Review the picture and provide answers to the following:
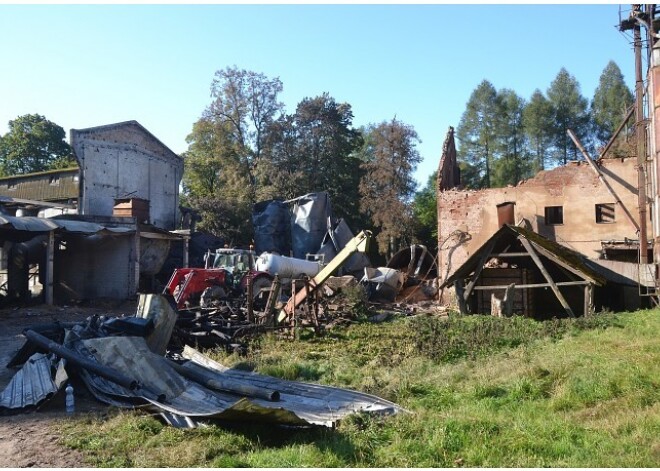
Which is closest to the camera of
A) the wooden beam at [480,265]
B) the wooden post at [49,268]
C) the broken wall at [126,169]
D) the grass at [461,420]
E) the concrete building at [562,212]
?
the grass at [461,420]

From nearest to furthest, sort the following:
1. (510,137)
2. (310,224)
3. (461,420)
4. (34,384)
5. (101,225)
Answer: (461,420) → (34,384) → (101,225) → (310,224) → (510,137)

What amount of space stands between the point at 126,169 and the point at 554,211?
72.0 feet

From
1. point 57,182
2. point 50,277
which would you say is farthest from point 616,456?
point 57,182

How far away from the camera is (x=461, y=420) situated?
6758 mm

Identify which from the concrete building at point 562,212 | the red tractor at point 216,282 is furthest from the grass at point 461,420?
the concrete building at point 562,212

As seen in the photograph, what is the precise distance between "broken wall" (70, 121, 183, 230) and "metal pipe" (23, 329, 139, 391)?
2134 centimetres

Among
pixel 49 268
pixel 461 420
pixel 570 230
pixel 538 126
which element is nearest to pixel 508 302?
pixel 570 230

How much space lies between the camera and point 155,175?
34.3 meters

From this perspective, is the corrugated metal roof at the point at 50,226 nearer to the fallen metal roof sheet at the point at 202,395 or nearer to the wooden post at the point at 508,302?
the fallen metal roof sheet at the point at 202,395

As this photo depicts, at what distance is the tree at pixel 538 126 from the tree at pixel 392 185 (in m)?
17.3

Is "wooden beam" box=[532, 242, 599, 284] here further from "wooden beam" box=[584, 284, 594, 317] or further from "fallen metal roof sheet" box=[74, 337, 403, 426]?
"fallen metal roof sheet" box=[74, 337, 403, 426]

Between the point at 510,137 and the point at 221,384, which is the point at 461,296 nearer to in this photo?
the point at 221,384

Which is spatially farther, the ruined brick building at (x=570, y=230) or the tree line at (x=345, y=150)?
the tree line at (x=345, y=150)

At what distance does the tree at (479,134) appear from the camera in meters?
50.7
